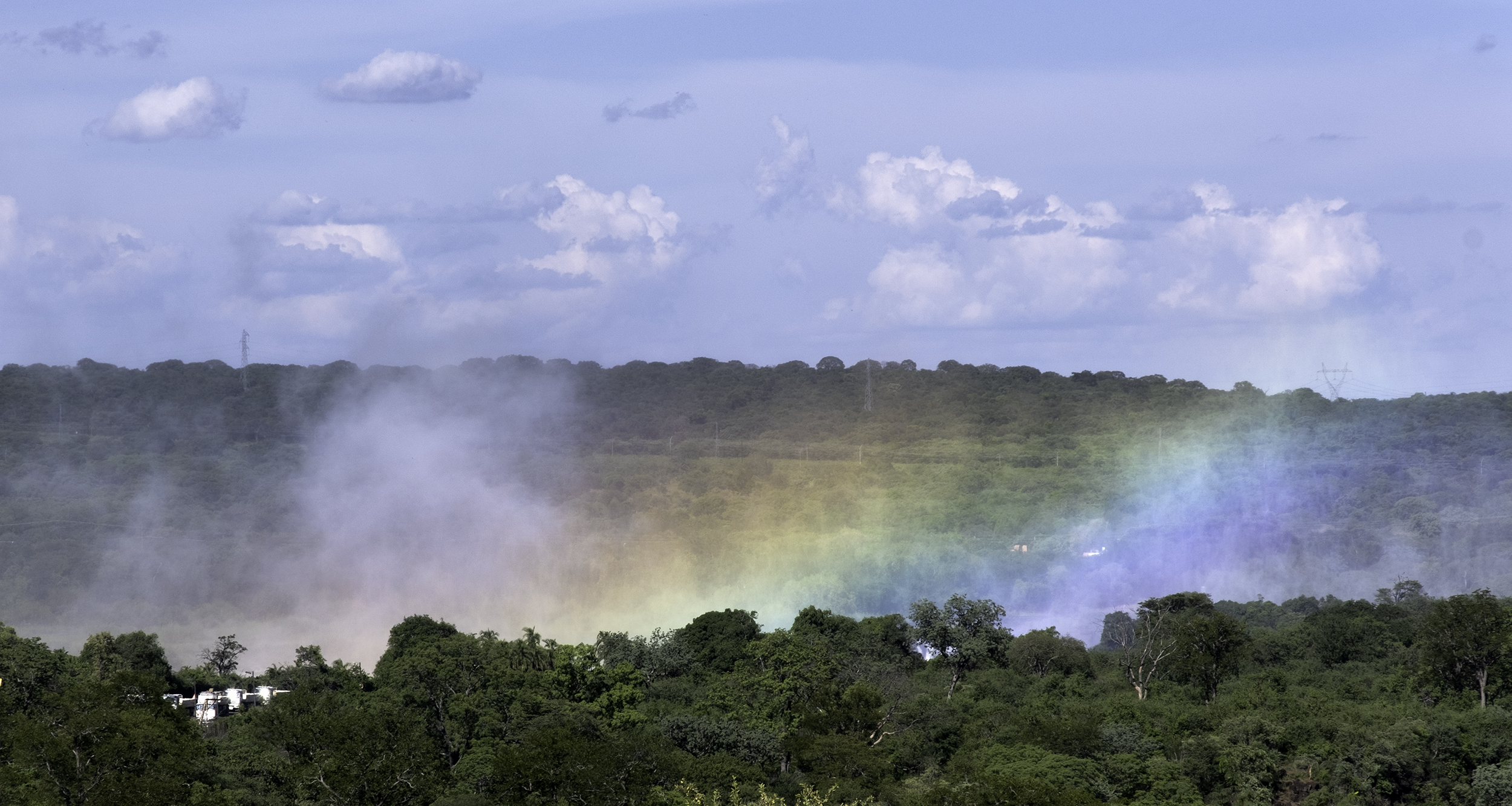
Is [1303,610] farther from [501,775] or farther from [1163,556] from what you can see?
[501,775]

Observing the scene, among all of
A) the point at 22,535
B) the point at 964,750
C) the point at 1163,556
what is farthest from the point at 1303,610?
the point at 22,535

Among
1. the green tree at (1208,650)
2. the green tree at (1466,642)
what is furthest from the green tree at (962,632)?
the green tree at (1466,642)

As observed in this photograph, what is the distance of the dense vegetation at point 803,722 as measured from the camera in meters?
51.1

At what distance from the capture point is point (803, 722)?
64.9 m

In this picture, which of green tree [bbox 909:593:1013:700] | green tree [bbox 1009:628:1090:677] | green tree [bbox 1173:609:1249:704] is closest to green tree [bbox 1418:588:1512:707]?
green tree [bbox 1173:609:1249:704]

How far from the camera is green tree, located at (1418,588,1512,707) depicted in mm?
76500

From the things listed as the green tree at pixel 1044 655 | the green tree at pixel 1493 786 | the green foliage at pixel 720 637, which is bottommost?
the green tree at pixel 1493 786

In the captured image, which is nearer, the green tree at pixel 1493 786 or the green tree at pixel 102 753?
the green tree at pixel 102 753

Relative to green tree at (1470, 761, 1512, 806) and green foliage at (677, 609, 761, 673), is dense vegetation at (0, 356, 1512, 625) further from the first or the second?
green tree at (1470, 761, 1512, 806)

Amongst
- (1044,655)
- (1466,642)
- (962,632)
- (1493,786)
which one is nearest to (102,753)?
(1493,786)

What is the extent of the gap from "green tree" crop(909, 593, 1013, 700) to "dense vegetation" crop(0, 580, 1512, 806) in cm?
20

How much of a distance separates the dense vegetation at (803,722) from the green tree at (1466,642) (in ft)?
0.42

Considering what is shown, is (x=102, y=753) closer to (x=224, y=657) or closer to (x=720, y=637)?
(x=720, y=637)

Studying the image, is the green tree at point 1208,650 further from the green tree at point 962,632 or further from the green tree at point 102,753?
the green tree at point 102,753
